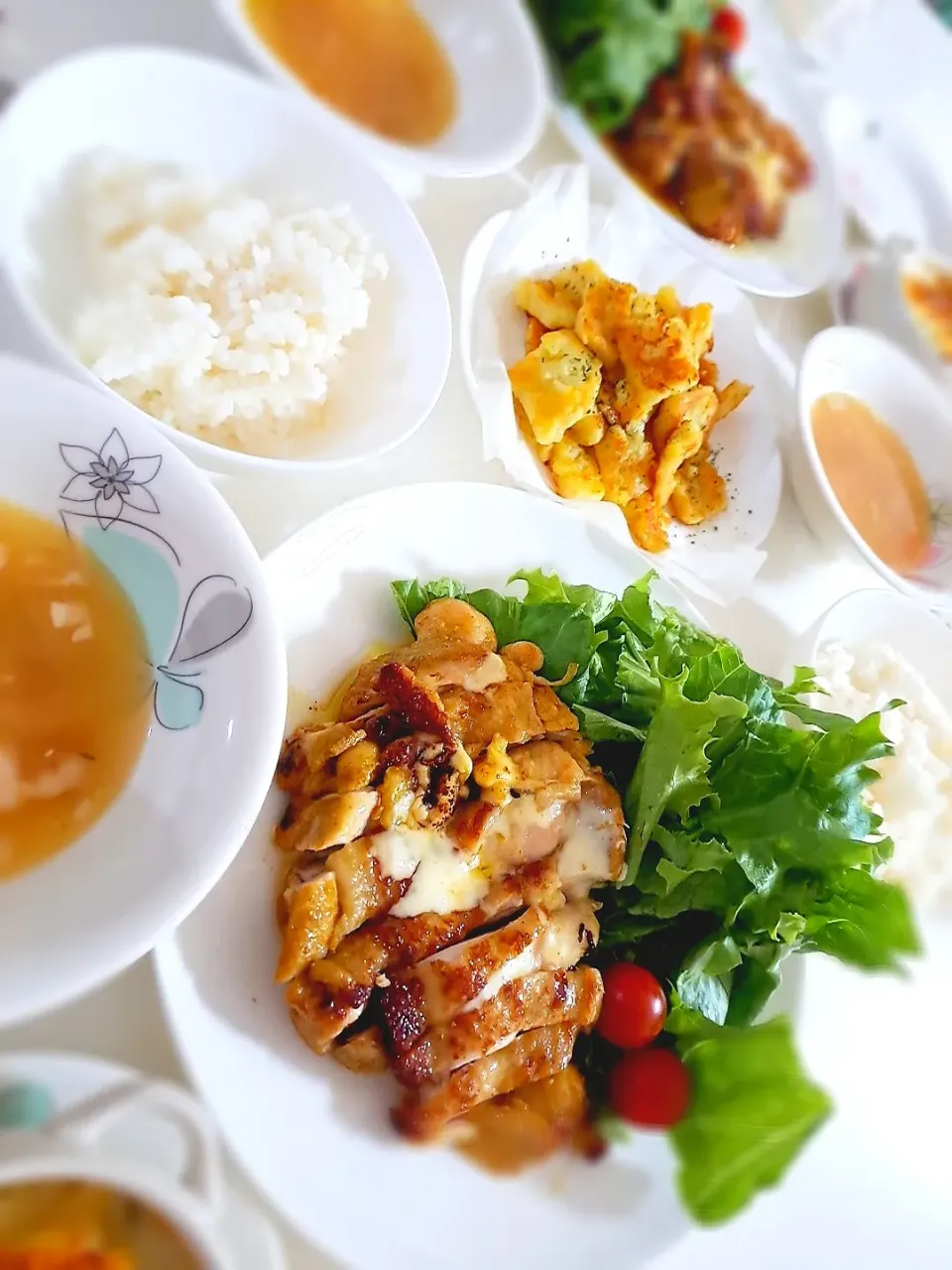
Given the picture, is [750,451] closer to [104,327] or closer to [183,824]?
[104,327]

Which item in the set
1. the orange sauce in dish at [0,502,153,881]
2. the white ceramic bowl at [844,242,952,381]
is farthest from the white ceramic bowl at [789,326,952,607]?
the orange sauce in dish at [0,502,153,881]

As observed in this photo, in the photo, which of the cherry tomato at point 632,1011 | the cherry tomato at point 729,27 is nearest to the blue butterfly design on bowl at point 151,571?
the cherry tomato at point 632,1011

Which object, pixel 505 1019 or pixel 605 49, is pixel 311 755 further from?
pixel 605 49

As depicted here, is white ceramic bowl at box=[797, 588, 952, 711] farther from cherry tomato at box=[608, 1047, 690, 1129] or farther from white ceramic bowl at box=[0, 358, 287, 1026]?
white ceramic bowl at box=[0, 358, 287, 1026]

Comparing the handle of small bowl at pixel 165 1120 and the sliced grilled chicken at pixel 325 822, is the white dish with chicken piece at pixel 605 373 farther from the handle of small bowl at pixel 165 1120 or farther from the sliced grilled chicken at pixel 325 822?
the handle of small bowl at pixel 165 1120

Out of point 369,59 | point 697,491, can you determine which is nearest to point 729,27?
point 369,59
